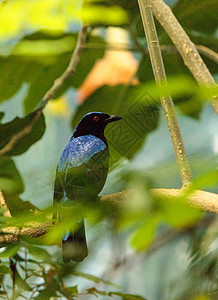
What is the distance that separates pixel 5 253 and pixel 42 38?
2.20ft

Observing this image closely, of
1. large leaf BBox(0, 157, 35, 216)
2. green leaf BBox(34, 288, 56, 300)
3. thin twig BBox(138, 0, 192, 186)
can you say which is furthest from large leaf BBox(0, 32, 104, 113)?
green leaf BBox(34, 288, 56, 300)

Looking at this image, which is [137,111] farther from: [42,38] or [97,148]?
[42,38]

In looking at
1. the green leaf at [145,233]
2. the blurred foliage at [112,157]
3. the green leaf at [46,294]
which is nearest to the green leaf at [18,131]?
the blurred foliage at [112,157]

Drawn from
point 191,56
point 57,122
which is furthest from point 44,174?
point 57,122

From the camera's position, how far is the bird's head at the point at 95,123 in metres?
0.92

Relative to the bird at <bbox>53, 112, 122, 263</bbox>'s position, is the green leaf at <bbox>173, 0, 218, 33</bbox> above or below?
above

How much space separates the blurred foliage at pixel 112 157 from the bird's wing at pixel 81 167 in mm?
43

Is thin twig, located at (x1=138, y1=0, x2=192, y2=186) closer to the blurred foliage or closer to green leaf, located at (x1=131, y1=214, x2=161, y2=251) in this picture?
the blurred foliage

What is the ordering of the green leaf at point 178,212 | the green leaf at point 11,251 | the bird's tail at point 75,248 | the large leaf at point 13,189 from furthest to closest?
the large leaf at point 13,189 → the bird's tail at point 75,248 → the green leaf at point 11,251 → the green leaf at point 178,212

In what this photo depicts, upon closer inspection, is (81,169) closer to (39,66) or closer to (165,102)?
(165,102)

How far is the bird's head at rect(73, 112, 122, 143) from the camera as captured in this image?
3.02ft

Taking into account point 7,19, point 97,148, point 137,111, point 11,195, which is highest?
point 7,19

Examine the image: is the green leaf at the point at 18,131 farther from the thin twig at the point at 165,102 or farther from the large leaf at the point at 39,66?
the thin twig at the point at 165,102

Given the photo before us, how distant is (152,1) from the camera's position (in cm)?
74
